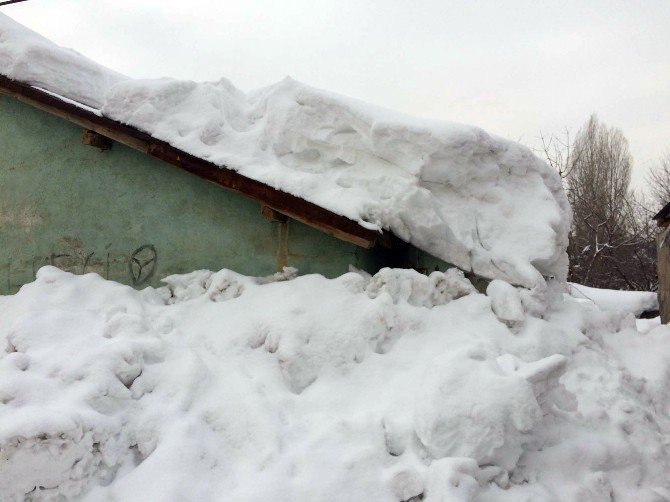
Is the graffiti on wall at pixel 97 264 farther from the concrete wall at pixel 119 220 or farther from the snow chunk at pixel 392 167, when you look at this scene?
the snow chunk at pixel 392 167

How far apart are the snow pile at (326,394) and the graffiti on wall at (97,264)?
0.49 m

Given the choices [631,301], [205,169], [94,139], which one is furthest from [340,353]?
[631,301]

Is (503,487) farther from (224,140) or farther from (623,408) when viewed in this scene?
(224,140)

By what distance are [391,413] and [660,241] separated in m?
5.00

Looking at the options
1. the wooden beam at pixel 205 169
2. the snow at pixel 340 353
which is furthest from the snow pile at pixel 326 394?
the wooden beam at pixel 205 169

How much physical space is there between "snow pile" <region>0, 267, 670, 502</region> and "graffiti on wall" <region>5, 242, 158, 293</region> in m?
0.49

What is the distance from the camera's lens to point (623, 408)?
4516 millimetres

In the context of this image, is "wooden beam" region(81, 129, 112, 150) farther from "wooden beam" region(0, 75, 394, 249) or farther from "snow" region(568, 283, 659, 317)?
"snow" region(568, 283, 659, 317)

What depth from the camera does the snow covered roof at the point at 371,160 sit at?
5.30 m

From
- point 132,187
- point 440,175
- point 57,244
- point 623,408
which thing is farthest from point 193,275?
point 623,408

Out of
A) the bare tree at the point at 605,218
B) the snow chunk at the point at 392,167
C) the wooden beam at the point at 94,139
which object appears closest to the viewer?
the snow chunk at the point at 392,167

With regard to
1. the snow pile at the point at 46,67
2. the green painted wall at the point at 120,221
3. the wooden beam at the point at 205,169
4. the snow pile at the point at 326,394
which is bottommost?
the snow pile at the point at 326,394

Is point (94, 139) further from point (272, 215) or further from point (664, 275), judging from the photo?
point (664, 275)

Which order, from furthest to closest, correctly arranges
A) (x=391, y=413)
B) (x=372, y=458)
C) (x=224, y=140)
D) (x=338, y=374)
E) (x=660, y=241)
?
(x=660, y=241) < (x=224, y=140) < (x=338, y=374) < (x=391, y=413) < (x=372, y=458)
